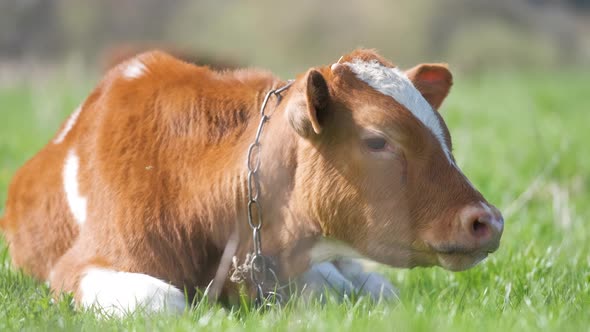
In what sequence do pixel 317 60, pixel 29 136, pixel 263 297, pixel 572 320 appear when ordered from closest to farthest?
pixel 572 320, pixel 263 297, pixel 29 136, pixel 317 60

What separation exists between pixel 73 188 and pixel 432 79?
208 centimetres

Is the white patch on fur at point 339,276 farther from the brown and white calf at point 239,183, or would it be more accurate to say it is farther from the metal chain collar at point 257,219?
the metal chain collar at point 257,219

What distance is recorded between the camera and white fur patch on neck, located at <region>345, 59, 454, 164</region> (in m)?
4.25

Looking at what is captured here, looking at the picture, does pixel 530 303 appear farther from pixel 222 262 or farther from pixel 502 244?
pixel 502 244

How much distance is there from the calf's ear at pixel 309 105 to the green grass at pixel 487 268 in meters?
0.82

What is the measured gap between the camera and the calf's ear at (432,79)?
4949 mm

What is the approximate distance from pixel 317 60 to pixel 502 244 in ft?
54.8

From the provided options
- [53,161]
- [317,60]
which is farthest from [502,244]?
[317,60]

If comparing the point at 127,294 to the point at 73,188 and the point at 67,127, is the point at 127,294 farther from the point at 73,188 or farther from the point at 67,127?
the point at 67,127

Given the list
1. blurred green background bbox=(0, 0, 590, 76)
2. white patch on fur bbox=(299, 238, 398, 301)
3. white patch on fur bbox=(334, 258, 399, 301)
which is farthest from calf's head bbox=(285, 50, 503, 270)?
blurred green background bbox=(0, 0, 590, 76)

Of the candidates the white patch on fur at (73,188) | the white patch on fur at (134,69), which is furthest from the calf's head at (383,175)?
the white patch on fur at (73,188)

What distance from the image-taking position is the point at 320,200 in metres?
4.32

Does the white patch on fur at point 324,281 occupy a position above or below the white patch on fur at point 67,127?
below

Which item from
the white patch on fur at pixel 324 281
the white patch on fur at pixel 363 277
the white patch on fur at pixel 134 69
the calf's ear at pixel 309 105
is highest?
the calf's ear at pixel 309 105
